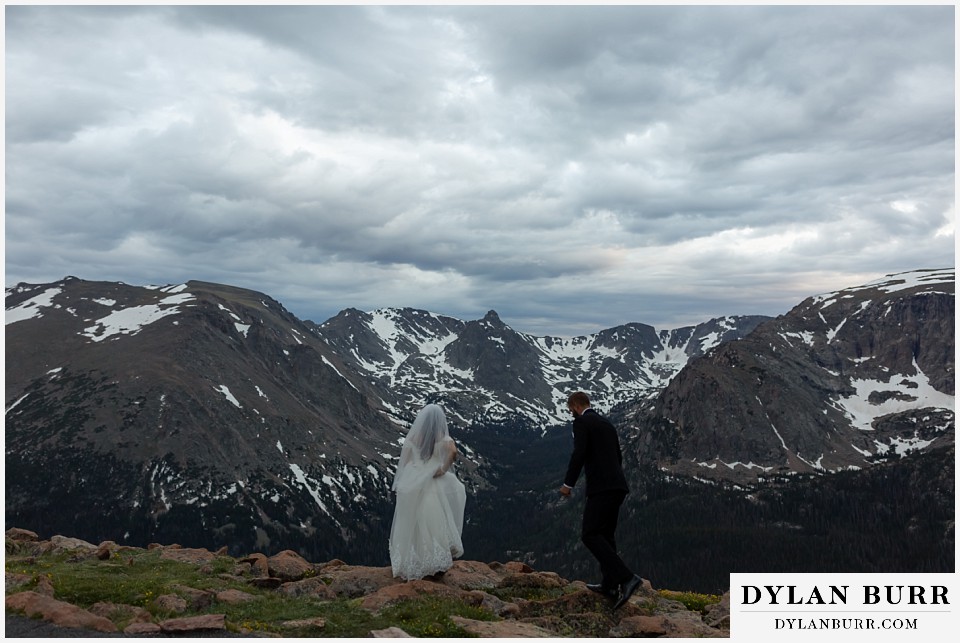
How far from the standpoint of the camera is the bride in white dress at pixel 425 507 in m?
20.5

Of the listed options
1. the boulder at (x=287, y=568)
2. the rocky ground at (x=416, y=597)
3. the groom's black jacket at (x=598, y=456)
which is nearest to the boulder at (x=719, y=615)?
the rocky ground at (x=416, y=597)

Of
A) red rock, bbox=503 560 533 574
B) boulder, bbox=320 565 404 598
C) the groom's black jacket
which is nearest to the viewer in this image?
the groom's black jacket

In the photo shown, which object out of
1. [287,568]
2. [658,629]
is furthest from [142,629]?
[658,629]

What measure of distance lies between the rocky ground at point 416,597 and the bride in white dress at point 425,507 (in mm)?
800

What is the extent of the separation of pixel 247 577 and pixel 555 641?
14363 mm

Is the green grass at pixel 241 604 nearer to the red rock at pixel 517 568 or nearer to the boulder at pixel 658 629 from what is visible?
the boulder at pixel 658 629

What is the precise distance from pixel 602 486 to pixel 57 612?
14837 mm

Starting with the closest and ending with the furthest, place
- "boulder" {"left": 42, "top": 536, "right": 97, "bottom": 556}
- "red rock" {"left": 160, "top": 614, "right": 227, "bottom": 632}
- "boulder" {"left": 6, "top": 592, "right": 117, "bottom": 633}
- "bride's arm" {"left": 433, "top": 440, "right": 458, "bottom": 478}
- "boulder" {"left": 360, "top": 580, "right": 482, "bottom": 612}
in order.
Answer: "red rock" {"left": 160, "top": 614, "right": 227, "bottom": 632}
"boulder" {"left": 6, "top": 592, "right": 117, "bottom": 633}
"boulder" {"left": 360, "top": 580, "right": 482, "bottom": 612}
"bride's arm" {"left": 433, "top": 440, "right": 458, "bottom": 478}
"boulder" {"left": 42, "top": 536, "right": 97, "bottom": 556}

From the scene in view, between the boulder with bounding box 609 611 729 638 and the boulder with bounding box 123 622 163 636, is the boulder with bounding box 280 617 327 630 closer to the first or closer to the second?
the boulder with bounding box 123 622 163 636

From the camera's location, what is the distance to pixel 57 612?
608 inches

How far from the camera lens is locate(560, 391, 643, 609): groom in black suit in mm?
16641

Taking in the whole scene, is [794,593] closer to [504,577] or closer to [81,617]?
[504,577]

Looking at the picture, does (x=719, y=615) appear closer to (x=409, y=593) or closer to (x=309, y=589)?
(x=409, y=593)

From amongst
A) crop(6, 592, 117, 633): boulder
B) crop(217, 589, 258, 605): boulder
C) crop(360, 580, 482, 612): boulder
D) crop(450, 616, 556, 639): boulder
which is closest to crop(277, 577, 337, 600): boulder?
crop(217, 589, 258, 605): boulder
